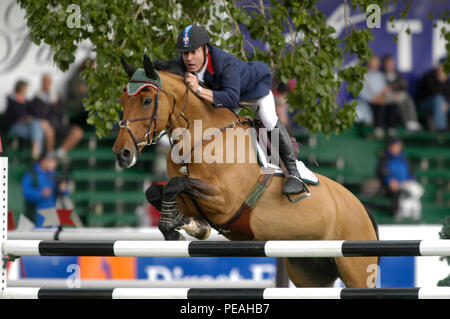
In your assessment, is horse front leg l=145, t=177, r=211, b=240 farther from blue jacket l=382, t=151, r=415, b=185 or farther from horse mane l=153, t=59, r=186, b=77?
blue jacket l=382, t=151, r=415, b=185

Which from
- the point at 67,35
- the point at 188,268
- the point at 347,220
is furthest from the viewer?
the point at 188,268

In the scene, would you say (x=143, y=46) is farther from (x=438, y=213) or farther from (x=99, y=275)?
(x=438, y=213)

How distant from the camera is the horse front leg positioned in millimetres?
3949

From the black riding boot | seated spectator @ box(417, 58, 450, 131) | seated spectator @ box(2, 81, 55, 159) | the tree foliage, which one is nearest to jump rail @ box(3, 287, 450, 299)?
the black riding boot

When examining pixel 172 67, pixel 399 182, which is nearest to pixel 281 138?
pixel 172 67

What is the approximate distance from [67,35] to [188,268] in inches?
130

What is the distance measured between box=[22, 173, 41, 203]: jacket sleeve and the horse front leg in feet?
17.6

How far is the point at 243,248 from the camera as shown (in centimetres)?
364

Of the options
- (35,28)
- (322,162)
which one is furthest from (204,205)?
(322,162)

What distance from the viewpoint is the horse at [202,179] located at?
3992 mm

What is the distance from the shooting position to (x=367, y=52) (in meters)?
5.50
